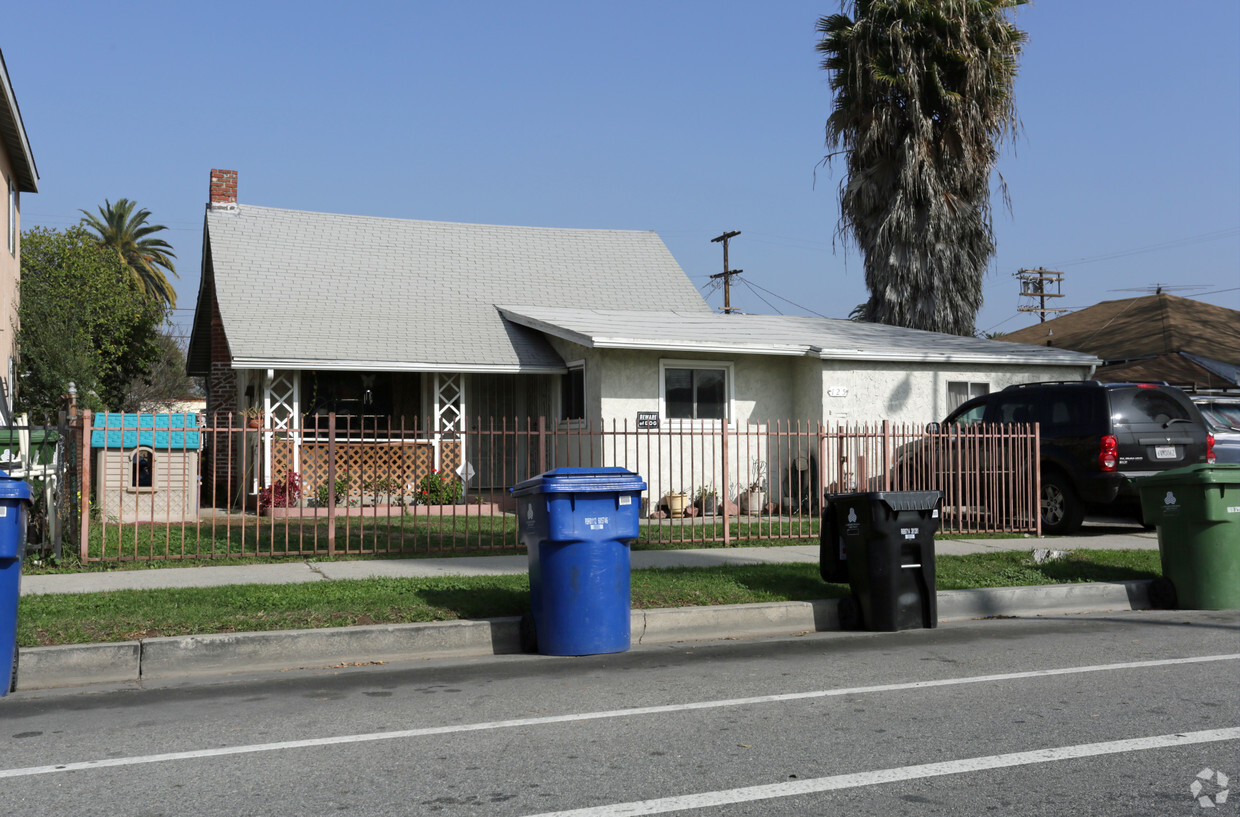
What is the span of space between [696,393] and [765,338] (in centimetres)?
139

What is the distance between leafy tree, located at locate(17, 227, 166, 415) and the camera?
73.7 ft

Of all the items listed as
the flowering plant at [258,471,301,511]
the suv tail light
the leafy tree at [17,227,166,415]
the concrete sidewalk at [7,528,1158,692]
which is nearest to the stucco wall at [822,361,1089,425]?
the suv tail light

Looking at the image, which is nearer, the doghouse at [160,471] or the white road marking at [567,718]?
the white road marking at [567,718]

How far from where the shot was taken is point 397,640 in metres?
7.49

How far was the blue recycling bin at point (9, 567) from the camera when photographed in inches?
247

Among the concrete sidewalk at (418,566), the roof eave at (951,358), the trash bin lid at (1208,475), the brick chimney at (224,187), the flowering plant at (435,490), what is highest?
the brick chimney at (224,187)

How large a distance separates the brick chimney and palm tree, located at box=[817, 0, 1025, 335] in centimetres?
1373

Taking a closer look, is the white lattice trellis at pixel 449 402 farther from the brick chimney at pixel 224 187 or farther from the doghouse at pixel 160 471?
the brick chimney at pixel 224 187

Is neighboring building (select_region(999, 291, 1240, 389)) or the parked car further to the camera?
neighboring building (select_region(999, 291, 1240, 389))

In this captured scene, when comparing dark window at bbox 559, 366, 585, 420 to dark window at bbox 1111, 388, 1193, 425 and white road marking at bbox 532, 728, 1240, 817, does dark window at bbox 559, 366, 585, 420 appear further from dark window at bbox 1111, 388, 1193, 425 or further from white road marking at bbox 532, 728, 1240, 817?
white road marking at bbox 532, 728, 1240, 817

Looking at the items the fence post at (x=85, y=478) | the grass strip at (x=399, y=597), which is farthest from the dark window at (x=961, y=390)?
the fence post at (x=85, y=478)

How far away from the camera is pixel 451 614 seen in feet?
26.3

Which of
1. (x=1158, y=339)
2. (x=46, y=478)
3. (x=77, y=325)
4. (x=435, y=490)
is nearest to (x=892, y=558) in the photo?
(x=46, y=478)

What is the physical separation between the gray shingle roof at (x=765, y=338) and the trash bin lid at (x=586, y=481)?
8253 mm
